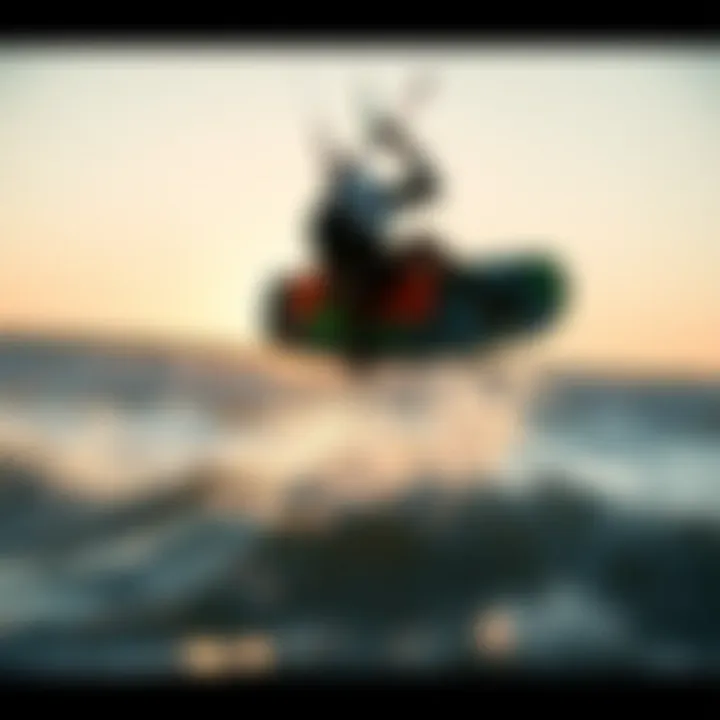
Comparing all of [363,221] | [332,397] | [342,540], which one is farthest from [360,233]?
[342,540]

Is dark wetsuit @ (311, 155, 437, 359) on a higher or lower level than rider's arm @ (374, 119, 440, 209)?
lower

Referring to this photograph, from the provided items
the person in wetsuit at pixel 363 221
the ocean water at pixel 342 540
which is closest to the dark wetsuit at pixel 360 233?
the person in wetsuit at pixel 363 221

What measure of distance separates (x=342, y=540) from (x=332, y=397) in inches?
5.3

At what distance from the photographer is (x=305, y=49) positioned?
112cm

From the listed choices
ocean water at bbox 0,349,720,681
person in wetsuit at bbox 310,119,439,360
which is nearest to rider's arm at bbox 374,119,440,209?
person in wetsuit at bbox 310,119,439,360

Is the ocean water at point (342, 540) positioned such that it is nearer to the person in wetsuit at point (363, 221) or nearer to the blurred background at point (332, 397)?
the blurred background at point (332, 397)

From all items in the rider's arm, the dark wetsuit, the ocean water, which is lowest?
the ocean water

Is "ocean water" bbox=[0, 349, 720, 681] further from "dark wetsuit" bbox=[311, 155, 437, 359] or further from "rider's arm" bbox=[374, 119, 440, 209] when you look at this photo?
"rider's arm" bbox=[374, 119, 440, 209]

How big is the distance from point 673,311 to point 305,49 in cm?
44

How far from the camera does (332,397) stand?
1097 mm

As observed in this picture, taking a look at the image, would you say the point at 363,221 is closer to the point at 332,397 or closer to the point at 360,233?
the point at 360,233

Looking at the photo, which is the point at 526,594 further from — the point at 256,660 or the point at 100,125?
Answer: the point at 100,125

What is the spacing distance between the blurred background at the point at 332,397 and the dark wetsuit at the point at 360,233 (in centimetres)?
3

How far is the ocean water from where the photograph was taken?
1.06m
